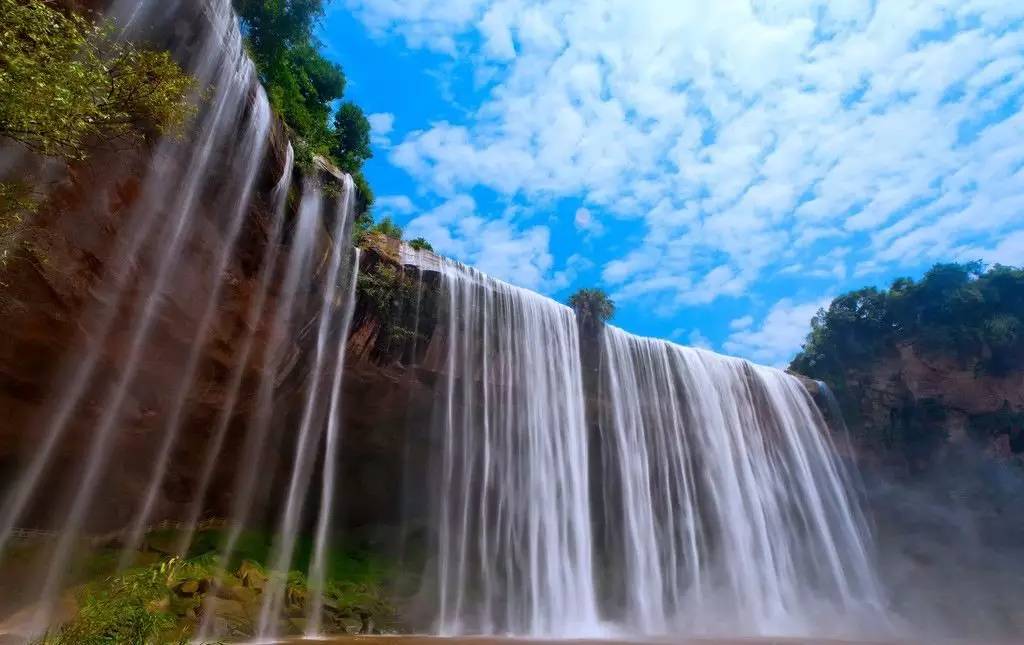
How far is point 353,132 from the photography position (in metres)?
18.4

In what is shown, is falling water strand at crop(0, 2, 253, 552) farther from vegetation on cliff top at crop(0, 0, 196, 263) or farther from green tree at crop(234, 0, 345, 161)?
vegetation on cliff top at crop(0, 0, 196, 263)

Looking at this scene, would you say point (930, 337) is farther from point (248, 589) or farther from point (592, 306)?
point (248, 589)

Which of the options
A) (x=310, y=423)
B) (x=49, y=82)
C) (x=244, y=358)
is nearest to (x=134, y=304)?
(x=244, y=358)

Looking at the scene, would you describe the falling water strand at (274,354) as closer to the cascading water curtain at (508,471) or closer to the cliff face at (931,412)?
the cascading water curtain at (508,471)

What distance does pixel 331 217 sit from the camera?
13.0 meters

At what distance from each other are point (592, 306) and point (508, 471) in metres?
5.96

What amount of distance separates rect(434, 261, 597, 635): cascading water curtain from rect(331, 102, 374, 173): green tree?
552 centimetres

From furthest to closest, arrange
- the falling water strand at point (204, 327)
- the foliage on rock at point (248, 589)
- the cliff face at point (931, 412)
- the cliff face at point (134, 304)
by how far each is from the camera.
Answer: the cliff face at point (931, 412) → the falling water strand at point (204, 327) → the foliage on rock at point (248, 589) → the cliff face at point (134, 304)

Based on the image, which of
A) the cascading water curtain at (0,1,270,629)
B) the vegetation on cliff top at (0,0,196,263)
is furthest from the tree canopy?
the vegetation on cliff top at (0,0,196,263)

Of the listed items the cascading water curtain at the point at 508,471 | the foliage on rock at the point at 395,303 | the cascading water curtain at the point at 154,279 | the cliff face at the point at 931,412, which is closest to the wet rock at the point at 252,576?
the cascading water curtain at the point at 154,279

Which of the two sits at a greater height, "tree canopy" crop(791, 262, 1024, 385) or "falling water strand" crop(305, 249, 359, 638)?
"tree canopy" crop(791, 262, 1024, 385)

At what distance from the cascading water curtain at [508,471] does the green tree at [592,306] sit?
166cm

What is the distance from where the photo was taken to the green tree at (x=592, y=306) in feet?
61.0

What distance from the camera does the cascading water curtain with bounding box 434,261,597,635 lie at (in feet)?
47.5
